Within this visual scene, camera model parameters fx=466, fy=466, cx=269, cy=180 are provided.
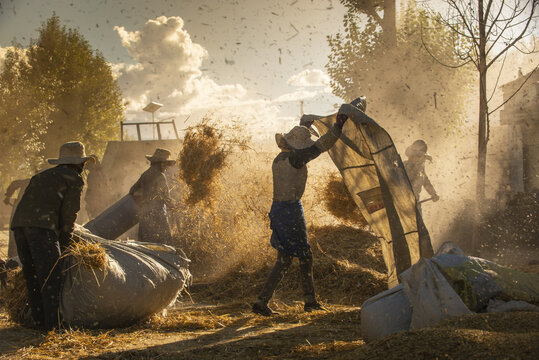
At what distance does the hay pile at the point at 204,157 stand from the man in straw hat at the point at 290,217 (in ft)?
6.16

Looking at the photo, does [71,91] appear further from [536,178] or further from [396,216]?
[396,216]

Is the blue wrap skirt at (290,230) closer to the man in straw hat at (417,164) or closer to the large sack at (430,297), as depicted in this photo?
the large sack at (430,297)

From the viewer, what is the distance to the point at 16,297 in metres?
4.35

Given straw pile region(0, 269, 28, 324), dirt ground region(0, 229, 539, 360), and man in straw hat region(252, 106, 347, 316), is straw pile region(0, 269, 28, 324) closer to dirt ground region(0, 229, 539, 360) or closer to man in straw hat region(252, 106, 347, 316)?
dirt ground region(0, 229, 539, 360)

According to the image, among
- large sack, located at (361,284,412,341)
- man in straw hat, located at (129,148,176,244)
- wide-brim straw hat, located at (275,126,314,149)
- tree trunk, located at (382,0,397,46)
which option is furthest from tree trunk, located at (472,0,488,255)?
tree trunk, located at (382,0,397,46)

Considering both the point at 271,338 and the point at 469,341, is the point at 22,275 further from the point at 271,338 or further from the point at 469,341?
the point at 469,341

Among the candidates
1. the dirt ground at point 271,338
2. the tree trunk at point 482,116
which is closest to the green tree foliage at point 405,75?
the tree trunk at point 482,116

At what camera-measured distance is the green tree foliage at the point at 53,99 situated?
830 inches

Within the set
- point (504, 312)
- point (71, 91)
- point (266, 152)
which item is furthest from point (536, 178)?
point (71, 91)

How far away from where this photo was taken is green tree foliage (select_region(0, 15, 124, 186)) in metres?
21.1

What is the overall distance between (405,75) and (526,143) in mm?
5114

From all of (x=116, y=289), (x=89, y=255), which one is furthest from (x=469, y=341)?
(x=89, y=255)

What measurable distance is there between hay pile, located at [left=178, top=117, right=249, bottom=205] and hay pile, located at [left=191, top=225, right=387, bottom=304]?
1202mm

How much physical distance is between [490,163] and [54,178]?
16.9m
